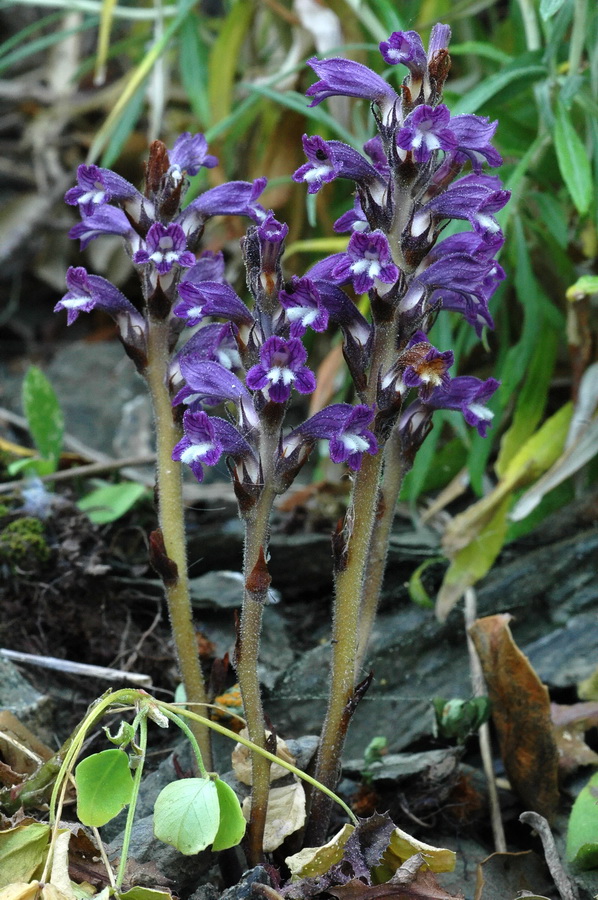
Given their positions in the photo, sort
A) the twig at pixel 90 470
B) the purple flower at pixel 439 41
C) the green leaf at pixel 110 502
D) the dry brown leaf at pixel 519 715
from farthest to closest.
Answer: the twig at pixel 90 470 < the green leaf at pixel 110 502 < the dry brown leaf at pixel 519 715 < the purple flower at pixel 439 41

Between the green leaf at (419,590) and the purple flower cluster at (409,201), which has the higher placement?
the purple flower cluster at (409,201)

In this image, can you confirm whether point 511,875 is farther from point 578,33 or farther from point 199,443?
point 578,33

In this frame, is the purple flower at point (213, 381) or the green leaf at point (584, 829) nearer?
the purple flower at point (213, 381)

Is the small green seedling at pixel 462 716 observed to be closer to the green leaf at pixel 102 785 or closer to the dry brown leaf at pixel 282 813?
the dry brown leaf at pixel 282 813

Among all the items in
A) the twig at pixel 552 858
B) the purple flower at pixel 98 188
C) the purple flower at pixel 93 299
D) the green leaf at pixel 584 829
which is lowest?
the twig at pixel 552 858

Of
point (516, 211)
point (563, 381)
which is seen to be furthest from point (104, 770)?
point (563, 381)

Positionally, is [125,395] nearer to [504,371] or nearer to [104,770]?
[504,371]

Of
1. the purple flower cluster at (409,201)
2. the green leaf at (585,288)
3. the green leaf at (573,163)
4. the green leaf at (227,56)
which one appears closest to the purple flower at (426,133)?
the purple flower cluster at (409,201)

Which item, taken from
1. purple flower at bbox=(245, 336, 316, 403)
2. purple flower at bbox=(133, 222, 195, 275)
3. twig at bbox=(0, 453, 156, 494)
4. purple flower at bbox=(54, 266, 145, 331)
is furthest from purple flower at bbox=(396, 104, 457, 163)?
twig at bbox=(0, 453, 156, 494)
